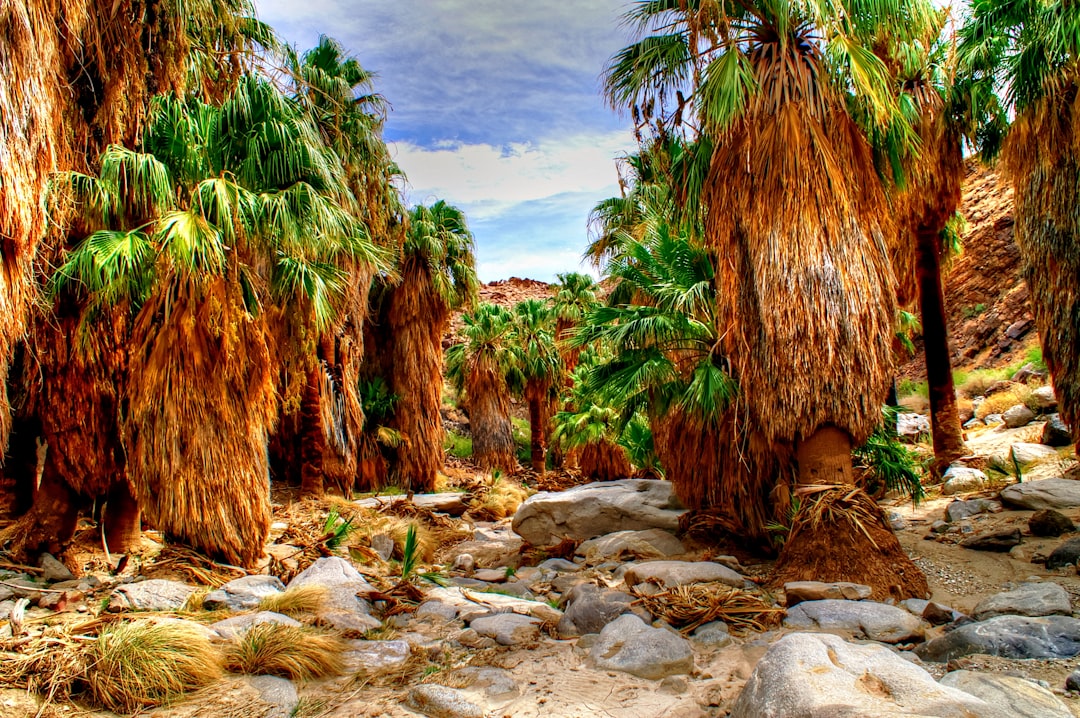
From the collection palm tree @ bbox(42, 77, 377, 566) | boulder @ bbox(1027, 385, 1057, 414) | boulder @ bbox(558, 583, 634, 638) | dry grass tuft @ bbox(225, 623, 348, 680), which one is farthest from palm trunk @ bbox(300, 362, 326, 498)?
boulder @ bbox(1027, 385, 1057, 414)

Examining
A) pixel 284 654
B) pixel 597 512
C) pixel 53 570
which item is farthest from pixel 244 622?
pixel 597 512

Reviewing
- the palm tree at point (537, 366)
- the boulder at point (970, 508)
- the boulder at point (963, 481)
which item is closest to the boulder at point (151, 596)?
the boulder at point (970, 508)

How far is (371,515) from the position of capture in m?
14.7

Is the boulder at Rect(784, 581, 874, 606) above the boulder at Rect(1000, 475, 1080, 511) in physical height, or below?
below

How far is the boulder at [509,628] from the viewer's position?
6717 millimetres

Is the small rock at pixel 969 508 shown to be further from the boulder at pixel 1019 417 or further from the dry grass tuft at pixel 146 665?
the dry grass tuft at pixel 146 665

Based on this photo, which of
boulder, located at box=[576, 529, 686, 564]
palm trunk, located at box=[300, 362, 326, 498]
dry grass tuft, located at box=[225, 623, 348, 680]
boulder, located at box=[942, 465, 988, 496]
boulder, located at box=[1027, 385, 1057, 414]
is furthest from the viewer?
boulder, located at box=[1027, 385, 1057, 414]

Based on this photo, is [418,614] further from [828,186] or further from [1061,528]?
[1061,528]

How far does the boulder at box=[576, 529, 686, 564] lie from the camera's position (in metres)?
10.6

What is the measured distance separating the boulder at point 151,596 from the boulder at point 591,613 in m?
4.12

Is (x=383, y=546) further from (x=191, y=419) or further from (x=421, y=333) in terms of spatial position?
(x=421, y=333)

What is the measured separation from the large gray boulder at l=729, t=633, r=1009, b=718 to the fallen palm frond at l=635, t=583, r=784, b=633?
2.28 meters

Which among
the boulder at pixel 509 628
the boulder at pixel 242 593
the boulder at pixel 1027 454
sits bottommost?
the boulder at pixel 509 628

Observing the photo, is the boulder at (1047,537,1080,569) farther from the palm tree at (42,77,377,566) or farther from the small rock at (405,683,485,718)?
the palm tree at (42,77,377,566)
